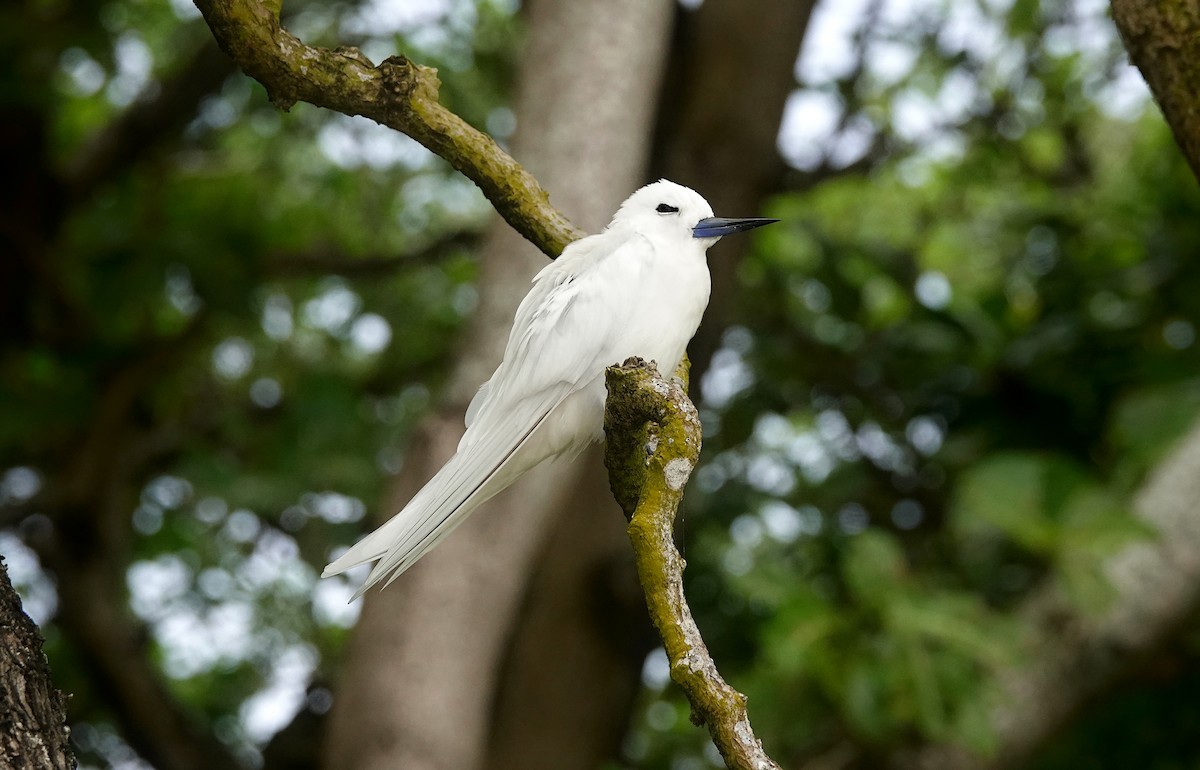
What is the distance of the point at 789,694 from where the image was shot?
5555 millimetres

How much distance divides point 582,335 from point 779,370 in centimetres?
459

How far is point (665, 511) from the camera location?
213cm

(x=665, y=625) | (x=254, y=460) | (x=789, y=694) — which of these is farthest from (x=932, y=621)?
(x=254, y=460)

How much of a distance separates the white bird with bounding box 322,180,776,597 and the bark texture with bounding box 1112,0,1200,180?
0.88 meters

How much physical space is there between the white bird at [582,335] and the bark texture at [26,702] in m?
0.75

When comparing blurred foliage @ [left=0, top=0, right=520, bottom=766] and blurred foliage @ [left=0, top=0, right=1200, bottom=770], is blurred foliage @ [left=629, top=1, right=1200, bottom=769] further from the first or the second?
blurred foliage @ [left=0, top=0, right=520, bottom=766]

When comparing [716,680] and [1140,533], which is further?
[1140,533]

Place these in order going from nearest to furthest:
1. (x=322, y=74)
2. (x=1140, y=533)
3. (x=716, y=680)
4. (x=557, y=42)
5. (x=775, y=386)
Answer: (x=716, y=680) < (x=322, y=74) < (x=1140, y=533) < (x=557, y=42) < (x=775, y=386)

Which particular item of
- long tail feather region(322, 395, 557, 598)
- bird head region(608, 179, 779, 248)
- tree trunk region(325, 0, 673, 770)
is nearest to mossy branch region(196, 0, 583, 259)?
bird head region(608, 179, 779, 248)

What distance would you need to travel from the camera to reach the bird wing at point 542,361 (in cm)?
256

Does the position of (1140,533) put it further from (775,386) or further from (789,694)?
Result: (775,386)

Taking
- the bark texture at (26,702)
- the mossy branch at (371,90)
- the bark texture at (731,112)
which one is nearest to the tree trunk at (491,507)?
the bark texture at (731,112)

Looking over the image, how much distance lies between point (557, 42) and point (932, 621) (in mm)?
2774

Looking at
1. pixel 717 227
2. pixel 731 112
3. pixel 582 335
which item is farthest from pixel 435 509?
pixel 731 112
